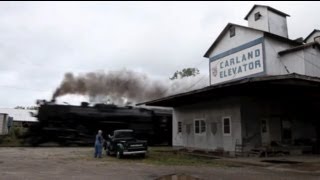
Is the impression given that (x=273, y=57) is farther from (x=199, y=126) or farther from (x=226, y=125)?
(x=199, y=126)

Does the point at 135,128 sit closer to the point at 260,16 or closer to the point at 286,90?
the point at 260,16

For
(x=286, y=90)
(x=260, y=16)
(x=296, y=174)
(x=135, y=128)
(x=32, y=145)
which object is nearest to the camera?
(x=296, y=174)

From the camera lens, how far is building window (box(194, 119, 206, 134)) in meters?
27.7

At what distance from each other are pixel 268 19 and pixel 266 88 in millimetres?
10843

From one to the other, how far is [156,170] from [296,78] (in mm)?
8342

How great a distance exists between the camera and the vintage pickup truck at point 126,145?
22.9 m

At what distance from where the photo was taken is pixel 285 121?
24781mm

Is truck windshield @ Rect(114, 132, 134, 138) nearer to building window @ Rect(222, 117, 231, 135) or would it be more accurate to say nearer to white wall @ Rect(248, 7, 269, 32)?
building window @ Rect(222, 117, 231, 135)

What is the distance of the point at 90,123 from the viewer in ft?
114

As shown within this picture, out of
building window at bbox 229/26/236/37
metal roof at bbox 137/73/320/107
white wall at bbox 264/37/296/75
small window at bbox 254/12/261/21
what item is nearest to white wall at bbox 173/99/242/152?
metal roof at bbox 137/73/320/107

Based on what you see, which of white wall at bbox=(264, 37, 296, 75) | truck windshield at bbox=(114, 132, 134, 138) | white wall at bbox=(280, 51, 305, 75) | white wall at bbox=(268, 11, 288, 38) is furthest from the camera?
white wall at bbox=(268, 11, 288, 38)

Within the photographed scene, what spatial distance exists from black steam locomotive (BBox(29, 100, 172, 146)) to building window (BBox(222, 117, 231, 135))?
13417 mm

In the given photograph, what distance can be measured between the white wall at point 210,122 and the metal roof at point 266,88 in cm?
78

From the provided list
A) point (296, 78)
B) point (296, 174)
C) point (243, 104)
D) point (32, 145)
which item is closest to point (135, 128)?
point (32, 145)
